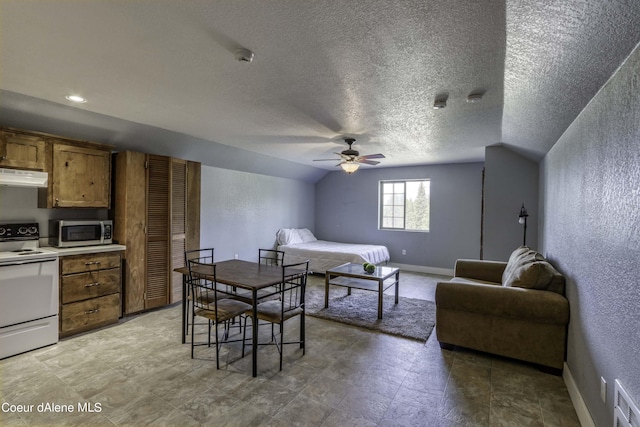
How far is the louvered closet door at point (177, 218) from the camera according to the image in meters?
4.33

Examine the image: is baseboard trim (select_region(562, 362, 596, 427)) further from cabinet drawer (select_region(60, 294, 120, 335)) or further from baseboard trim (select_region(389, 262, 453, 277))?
cabinet drawer (select_region(60, 294, 120, 335))

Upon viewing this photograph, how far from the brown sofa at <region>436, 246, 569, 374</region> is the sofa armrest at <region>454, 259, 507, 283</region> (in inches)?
36.6

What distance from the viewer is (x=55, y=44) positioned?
1.96 metres

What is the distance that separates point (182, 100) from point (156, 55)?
925 mm

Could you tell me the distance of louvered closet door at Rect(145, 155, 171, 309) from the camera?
160 inches

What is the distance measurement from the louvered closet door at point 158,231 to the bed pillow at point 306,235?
3669 millimetres

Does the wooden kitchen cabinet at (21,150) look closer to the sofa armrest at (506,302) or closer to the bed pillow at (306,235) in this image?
the sofa armrest at (506,302)

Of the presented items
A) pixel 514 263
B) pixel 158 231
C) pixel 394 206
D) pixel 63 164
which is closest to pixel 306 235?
pixel 394 206

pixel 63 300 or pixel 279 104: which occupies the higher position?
pixel 279 104

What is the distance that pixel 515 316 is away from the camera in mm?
2785

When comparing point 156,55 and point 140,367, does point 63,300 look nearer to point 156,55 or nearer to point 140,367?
point 140,367

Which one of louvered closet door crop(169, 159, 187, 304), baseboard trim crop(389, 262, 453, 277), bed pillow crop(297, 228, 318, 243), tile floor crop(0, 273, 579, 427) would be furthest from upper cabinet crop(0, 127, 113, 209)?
baseboard trim crop(389, 262, 453, 277)

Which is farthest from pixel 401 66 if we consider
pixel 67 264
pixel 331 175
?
pixel 331 175

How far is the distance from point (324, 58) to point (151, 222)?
327 cm
